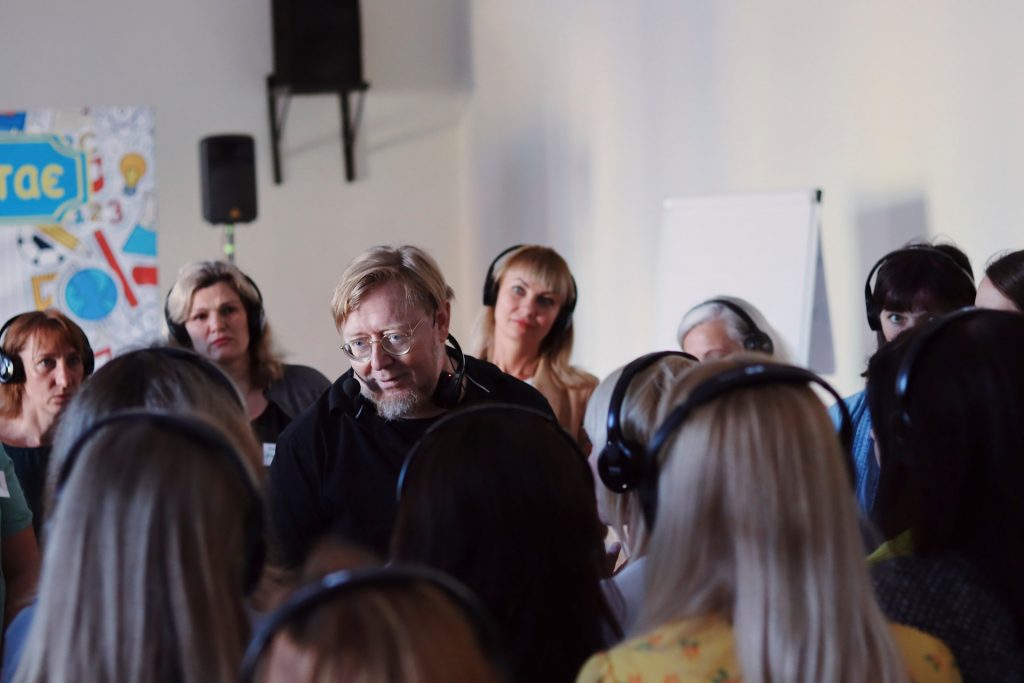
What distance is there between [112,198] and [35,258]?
0.52 m

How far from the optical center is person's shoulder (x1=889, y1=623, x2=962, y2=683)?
1261 millimetres

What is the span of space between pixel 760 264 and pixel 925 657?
2.69 metres

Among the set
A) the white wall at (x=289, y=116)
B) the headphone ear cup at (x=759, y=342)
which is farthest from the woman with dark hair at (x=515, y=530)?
→ the white wall at (x=289, y=116)

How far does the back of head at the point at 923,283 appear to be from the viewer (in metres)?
2.53

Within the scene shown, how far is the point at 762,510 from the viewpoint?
1.18 m

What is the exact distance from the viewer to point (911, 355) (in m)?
1.37

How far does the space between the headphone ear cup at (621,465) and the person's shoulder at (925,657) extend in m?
0.40

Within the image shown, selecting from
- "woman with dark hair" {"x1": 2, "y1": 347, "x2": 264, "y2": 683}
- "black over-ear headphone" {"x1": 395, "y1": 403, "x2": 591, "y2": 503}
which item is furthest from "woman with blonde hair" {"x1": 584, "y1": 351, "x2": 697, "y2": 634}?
"woman with dark hair" {"x1": 2, "y1": 347, "x2": 264, "y2": 683}

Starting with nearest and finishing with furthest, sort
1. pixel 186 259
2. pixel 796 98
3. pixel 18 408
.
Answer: pixel 18 408, pixel 796 98, pixel 186 259

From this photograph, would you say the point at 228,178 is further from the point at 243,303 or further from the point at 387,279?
the point at 387,279

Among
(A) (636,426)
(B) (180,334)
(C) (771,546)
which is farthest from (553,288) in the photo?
(C) (771,546)

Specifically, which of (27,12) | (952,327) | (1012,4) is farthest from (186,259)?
(952,327)

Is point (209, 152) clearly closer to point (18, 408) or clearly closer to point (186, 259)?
point (186, 259)

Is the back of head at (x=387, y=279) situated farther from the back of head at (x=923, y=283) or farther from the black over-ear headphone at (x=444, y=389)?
the back of head at (x=923, y=283)
